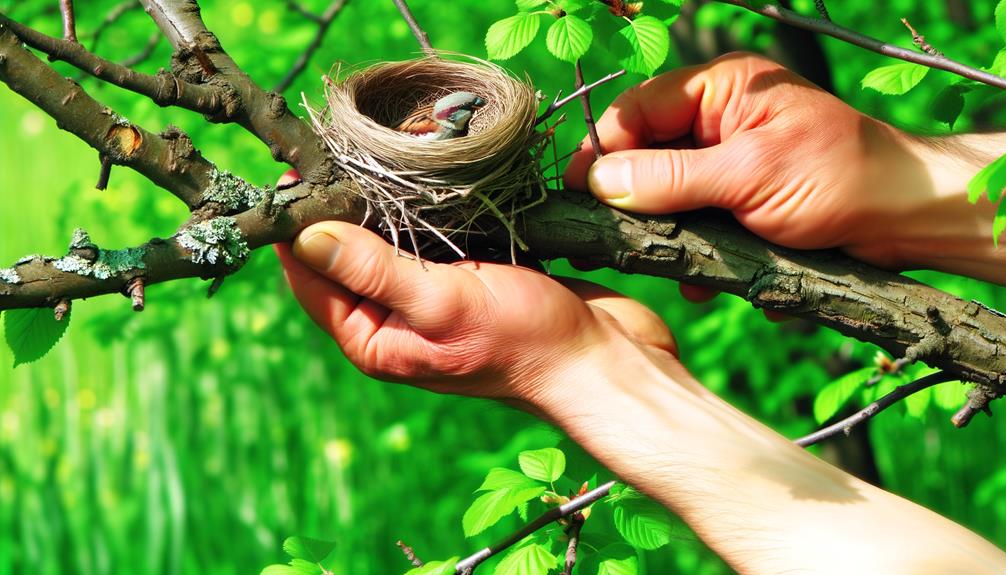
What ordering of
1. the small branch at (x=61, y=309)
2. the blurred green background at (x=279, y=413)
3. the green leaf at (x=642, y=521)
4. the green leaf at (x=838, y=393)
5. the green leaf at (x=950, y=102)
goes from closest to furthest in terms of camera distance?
the small branch at (x=61, y=309)
the green leaf at (x=642, y=521)
the green leaf at (x=950, y=102)
the green leaf at (x=838, y=393)
the blurred green background at (x=279, y=413)

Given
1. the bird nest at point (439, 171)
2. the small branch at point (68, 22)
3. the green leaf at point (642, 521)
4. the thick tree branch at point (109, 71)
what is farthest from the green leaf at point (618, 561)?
the small branch at point (68, 22)

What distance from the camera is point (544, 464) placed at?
5.24ft

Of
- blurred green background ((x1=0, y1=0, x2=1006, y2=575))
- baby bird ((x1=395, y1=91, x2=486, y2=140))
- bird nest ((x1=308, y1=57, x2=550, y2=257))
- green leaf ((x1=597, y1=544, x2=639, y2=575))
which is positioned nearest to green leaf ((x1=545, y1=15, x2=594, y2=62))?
bird nest ((x1=308, y1=57, x2=550, y2=257))

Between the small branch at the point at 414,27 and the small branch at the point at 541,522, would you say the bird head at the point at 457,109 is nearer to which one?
the small branch at the point at 414,27

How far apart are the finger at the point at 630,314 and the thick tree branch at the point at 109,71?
726 mm

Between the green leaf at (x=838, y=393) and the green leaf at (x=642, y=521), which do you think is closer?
the green leaf at (x=642, y=521)

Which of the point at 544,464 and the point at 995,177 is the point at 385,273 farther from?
the point at 995,177

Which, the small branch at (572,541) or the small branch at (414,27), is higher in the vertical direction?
the small branch at (414,27)

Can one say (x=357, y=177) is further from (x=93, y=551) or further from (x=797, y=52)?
(x=93, y=551)

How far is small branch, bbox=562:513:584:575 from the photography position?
141 cm

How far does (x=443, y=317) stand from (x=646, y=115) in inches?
23.2

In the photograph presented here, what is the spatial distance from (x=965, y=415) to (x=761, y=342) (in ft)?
6.31

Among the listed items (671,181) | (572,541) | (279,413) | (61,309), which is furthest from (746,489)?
(279,413)

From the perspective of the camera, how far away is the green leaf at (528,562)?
1358 mm
